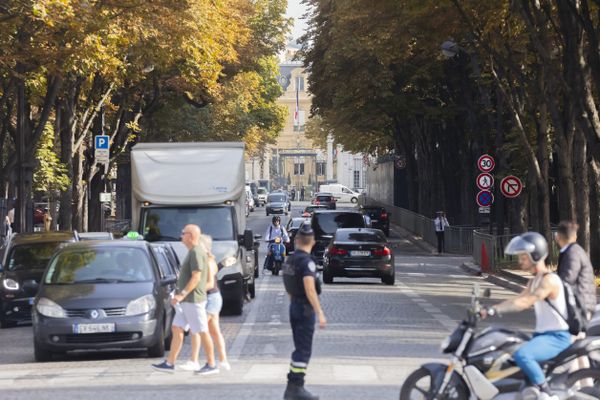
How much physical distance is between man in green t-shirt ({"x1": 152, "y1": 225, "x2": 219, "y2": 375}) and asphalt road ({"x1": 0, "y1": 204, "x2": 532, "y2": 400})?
0.19 meters

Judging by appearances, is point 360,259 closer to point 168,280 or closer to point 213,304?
point 168,280

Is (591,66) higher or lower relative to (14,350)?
higher

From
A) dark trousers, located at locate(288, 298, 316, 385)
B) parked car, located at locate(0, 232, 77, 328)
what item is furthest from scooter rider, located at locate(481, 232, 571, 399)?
parked car, located at locate(0, 232, 77, 328)

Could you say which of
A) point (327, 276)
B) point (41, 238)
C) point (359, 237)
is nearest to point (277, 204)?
point (359, 237)

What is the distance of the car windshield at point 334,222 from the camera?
132 ft

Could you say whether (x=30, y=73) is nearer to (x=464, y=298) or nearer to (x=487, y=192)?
(x=464, y=298)

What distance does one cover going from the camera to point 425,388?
10672mm

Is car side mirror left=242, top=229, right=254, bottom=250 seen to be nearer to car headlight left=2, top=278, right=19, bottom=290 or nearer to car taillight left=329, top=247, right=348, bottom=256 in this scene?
car headlight left=2, top=278, right=19, bottom=290

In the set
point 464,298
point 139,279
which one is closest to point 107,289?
point 139,279

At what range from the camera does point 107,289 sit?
57.9 feet

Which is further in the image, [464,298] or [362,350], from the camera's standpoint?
[464,298]

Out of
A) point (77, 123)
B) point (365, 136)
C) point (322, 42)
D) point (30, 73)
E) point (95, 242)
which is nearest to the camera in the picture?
point (95, 242)

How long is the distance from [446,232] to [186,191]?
31.2 metres

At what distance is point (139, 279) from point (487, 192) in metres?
28.6
